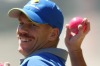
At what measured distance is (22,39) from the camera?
0.94 meters

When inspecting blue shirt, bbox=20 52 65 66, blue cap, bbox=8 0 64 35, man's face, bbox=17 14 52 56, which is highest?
blue cap, bbox=8 0 64 35

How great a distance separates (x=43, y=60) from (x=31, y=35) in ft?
0.38

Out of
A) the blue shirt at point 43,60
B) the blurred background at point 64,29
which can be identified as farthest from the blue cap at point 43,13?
the blurred background at point 64,29

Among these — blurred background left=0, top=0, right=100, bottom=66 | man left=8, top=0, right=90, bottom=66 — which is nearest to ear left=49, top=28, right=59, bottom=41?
man left=8, top=0, right=90, bottom=66

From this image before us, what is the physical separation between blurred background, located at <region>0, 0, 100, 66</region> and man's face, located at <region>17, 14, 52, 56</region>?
411 millimetres

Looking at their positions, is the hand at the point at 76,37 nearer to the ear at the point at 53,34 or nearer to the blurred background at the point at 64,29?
the ear at the point at 53,34

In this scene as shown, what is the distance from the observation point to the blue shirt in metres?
0.83

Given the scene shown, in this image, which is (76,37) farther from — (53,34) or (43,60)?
(43,60)

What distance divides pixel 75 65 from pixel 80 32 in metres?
0.15

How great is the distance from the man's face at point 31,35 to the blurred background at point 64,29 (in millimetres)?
411

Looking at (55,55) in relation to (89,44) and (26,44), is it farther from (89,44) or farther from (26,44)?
(89,44)

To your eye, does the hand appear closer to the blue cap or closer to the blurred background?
the blue cap

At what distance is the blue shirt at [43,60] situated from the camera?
0.83 meters

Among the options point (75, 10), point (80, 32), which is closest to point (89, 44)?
point (75, 10)
